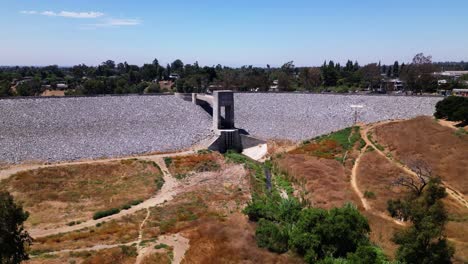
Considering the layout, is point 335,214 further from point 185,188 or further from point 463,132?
point 463,132

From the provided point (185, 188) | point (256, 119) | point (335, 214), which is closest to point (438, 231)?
point (335, 214)

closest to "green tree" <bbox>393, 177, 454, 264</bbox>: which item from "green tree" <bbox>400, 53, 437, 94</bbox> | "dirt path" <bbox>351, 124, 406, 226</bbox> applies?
"dirt path" <bbox>351, 124, 406, 226</bbox>

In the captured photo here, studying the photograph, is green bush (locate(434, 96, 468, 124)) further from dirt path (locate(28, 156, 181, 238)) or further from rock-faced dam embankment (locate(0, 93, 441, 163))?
dirt path (locate(28, 156, 181, 238))

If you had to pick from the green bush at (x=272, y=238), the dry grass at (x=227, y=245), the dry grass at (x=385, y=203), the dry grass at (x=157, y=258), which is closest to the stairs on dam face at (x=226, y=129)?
the dry grass at (x=385, y=203)

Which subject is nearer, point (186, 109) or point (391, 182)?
point (391, 182)

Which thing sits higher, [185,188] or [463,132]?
[463,132]

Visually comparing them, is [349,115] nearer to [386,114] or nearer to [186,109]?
[386,114]

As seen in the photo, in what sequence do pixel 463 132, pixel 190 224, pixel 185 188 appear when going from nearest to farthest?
1. pixel 190 224
2. pixel 185 188
3. pixel 463 132

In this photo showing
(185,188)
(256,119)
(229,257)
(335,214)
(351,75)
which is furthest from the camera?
(351,75)
